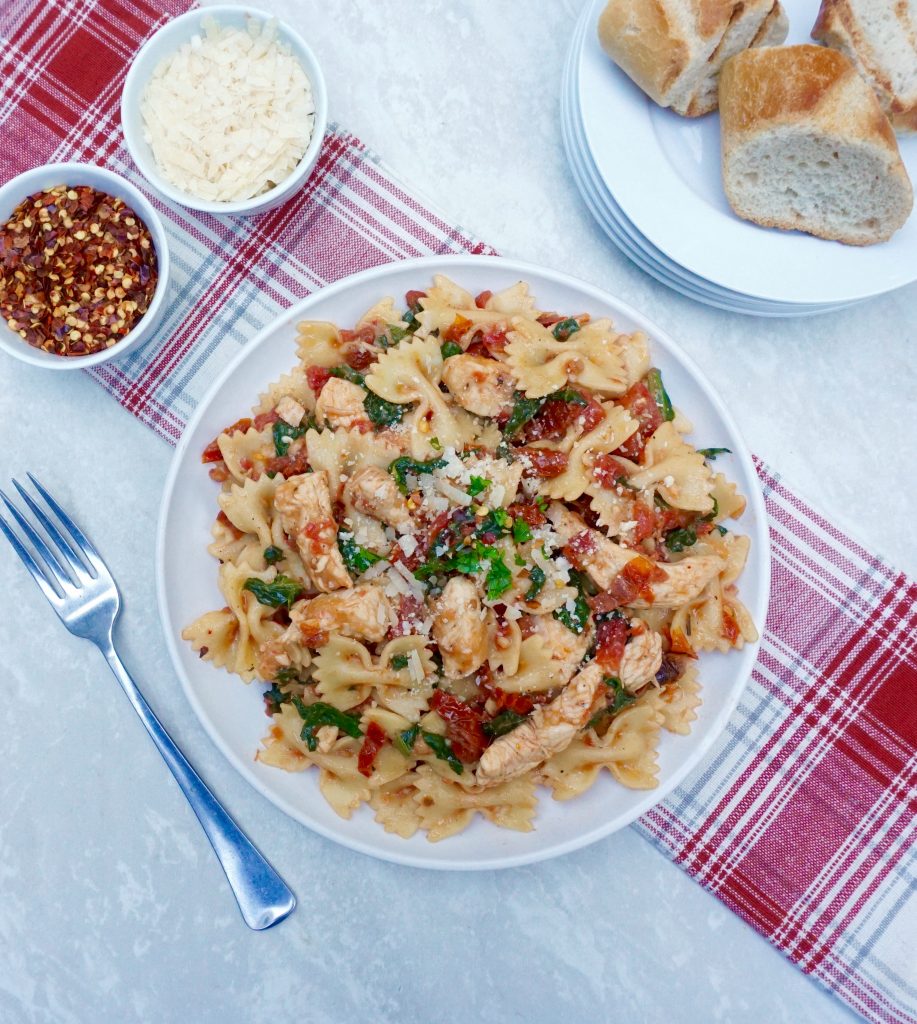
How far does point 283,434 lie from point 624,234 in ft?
5.63

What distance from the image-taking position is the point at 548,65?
13.3 feet

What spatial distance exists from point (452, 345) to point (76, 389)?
1843 millimetres

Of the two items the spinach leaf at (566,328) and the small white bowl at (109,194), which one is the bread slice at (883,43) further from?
the small white bowl at (109,194)

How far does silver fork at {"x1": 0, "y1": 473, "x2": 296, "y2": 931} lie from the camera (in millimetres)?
3896

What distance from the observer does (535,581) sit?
329cm

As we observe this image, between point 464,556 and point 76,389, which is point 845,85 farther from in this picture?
point 76,389

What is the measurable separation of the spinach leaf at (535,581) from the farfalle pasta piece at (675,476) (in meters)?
0.52

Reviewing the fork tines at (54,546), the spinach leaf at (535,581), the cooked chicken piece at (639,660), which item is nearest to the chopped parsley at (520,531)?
the spinach leaf at (535,581)

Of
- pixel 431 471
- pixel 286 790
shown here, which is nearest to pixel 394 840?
pixel 286 790

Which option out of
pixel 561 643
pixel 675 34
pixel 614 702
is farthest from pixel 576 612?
pixel 675 34

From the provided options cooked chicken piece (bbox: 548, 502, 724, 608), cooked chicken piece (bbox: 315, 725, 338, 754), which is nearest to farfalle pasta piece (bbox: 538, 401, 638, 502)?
cooked chicken piece (bbox: 548, 502, 724, 608)

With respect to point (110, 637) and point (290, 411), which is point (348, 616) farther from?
point (110, 637)

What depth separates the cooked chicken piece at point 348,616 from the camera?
3189mm

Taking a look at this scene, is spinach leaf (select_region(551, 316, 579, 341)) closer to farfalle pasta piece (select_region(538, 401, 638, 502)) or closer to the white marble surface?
farfalle pasta piece (select_region(538, 401, 638, 502))
